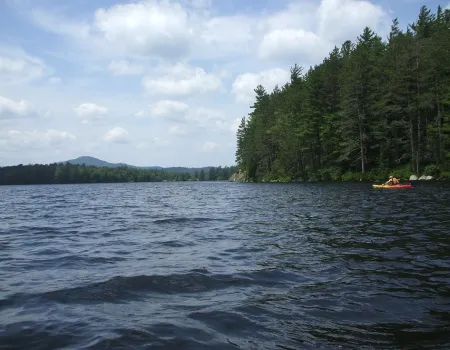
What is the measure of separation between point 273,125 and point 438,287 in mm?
82608

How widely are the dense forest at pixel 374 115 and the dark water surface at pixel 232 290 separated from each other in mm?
40272

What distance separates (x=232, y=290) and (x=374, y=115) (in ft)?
183

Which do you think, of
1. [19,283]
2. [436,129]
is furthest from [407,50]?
[19,283]

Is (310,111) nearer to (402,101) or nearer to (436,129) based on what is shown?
(402,101)

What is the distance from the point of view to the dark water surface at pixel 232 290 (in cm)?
544

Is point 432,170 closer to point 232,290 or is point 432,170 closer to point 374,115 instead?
point 374,115

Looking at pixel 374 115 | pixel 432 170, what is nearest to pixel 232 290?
pixel 432 170

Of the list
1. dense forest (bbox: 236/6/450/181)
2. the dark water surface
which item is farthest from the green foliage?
the dark water surface

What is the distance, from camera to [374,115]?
5694 centimetres

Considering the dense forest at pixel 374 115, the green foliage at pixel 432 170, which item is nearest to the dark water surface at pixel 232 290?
the green foliage at pixel 432 170

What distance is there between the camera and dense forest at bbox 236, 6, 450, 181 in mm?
48188

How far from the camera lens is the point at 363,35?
79.8 meters

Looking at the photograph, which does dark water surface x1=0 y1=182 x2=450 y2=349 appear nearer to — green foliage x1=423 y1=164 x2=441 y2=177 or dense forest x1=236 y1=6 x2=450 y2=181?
green foliage x1=423 y1=164 x2=441 y2=177

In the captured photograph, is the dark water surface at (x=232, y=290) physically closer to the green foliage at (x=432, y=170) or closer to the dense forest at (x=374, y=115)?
the green foliage at (x=432, y=170)
